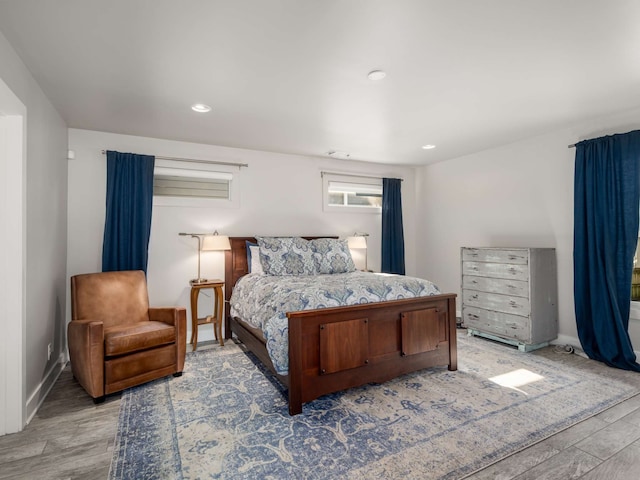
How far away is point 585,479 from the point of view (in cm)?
169

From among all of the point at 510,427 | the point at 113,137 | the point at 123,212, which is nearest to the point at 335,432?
the point at 510,427

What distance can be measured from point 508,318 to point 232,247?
343cm

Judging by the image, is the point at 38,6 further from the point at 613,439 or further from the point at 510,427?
the point at 613,439

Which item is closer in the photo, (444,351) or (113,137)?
(444,351)

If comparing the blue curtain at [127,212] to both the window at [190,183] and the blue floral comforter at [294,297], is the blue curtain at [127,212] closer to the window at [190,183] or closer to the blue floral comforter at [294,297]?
the window at [190,183]

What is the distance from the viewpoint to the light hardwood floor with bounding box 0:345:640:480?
5.76ft

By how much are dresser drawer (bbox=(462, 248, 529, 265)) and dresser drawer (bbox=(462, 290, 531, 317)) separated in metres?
0.41

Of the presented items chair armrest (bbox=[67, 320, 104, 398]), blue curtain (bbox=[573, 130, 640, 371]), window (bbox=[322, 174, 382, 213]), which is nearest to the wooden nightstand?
chair armrest (bbox=[67, 320, 104, 398])

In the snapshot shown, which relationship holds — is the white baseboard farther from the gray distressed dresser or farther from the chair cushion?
the gray distressed dresser

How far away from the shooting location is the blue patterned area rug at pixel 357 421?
1.82 m

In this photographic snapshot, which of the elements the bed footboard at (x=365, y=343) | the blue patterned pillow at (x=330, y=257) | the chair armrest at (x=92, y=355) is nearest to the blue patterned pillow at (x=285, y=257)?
the blue patterned pillow at (x=330, y=257)

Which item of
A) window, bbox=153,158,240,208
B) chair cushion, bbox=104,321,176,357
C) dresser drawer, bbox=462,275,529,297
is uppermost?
window, bbox=153,158,240,208

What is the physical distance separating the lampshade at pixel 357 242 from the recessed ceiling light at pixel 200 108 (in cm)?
263

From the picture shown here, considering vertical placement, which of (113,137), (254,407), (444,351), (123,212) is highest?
(113,137)
